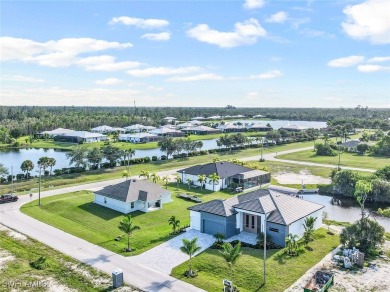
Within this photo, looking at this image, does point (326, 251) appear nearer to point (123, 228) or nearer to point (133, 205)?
point (123, 228)

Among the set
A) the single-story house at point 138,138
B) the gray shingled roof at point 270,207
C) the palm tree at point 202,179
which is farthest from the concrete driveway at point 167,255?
the single-story house at point 138,138

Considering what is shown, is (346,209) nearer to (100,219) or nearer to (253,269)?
(253,269)

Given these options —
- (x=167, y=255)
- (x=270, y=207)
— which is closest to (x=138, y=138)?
(x=270, y=207)

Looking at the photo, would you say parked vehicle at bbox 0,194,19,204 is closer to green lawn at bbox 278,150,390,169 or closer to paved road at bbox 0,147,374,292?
paved road at bbox 0,147,374,292

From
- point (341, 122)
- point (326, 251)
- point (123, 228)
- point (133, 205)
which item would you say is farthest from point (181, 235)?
point (341, 122)

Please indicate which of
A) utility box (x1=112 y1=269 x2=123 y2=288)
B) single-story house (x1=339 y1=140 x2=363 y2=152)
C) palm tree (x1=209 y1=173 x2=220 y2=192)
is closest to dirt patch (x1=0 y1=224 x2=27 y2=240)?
utility box (x1=112 y1=269 x2=123 y2=288)

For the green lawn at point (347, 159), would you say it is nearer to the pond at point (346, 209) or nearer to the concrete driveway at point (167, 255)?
the pond at point (346, 209)
